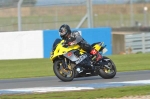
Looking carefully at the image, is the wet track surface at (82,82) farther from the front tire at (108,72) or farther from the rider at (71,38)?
the rider at (71,38)

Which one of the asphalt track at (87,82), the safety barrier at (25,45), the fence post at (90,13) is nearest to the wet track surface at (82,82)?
the asphalt track at (87,82)

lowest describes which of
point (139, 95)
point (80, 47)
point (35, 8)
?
point (139, 95)

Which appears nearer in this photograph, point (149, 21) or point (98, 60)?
point (98, 60)

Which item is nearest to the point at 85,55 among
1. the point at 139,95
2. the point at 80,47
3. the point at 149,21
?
the point at 80,47

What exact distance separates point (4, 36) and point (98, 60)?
39.4 feet

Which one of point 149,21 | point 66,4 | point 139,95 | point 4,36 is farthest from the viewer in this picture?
point 149,21

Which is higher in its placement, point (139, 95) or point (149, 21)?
point (149, 21)

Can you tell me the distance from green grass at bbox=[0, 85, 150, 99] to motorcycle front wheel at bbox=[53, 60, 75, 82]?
2456 millimetres

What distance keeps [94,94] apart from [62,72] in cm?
323

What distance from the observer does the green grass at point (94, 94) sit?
10234 mm

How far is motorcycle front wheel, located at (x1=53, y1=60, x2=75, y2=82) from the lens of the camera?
13.6 m

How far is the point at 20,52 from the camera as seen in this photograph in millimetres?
25375

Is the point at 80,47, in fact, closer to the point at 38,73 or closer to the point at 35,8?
the point at 38,73

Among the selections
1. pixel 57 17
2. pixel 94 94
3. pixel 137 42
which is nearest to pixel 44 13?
pixel 57 17
